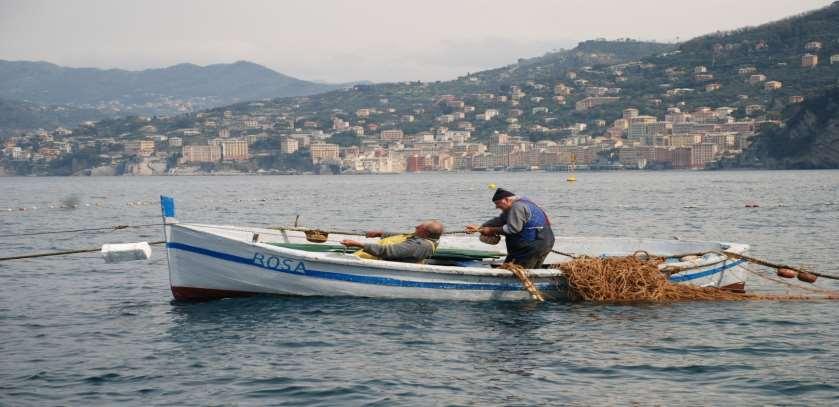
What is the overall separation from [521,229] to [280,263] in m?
3.72

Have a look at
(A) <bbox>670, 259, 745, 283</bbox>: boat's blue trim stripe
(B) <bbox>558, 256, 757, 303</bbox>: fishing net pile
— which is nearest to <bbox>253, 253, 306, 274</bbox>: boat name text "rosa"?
(B) <bbox>558, 256, 757, 303</bbox>: fishing net pile

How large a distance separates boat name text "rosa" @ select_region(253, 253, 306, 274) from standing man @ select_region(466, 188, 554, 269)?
2.64 m

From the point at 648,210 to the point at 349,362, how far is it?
122 feet

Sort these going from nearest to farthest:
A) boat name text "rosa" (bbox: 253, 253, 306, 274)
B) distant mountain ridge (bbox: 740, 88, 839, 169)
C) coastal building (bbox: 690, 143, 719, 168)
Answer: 1. boat name text "rosa" (bbox: 253, 253, 306, 274)
2. distant mountain ridge (bbox: 740, 88, 839, 169)
3. coastal building (bbox: 690, 143, 719, 168)

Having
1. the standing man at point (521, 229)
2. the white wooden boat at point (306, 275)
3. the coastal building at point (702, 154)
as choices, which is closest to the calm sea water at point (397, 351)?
the white wooden boat at point (306, 275)

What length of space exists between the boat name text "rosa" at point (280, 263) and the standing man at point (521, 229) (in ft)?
8.66

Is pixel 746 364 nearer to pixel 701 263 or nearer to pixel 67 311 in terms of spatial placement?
pixel 701 263

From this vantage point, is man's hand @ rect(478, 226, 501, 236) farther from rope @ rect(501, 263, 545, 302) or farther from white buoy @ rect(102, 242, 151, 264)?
white buoy @ rect(102, 242, 151, 264)

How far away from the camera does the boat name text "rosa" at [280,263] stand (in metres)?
Result: 15.5

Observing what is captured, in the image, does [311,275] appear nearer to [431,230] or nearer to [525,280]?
[431,230]

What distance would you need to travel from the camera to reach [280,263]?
15.5 m

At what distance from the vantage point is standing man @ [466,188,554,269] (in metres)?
15.7

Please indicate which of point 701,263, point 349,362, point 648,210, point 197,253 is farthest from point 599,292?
point 648,210

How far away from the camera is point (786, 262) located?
74.0 feet
